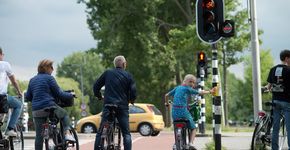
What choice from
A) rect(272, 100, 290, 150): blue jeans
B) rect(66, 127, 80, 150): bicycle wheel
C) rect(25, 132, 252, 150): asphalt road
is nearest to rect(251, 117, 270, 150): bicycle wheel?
rect(272, 100, 290, 150): blue jeans

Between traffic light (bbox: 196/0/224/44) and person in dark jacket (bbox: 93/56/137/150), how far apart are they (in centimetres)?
A: 175

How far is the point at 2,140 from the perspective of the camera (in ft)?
35.5

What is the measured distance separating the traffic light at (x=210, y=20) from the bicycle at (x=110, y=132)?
7.69 ft

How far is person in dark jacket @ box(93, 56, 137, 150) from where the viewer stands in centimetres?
1064

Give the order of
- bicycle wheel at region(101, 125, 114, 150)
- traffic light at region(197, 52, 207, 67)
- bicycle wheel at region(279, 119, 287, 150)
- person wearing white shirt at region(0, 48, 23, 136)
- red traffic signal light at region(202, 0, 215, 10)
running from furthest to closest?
traffic light at region(197, 52, 207, 67) < red traffic signal light at region(202, 0, 215, 10) < bicycle wheel at region(279, 119, 287, 150) < person wearing white shirt at region(0, 48, 23, 136) < bicycle wheel at region(101, 125, 114, 150)

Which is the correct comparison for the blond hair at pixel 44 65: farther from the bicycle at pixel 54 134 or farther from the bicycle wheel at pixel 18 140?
the bicycle wheel at pixel 18 140

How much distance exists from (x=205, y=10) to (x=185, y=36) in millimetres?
24209

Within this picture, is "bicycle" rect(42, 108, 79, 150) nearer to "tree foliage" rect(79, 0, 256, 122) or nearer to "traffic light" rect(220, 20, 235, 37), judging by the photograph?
"traffic light" rect(220, 20, 235, 37)

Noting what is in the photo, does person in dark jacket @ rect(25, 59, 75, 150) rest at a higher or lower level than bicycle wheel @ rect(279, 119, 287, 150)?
higher

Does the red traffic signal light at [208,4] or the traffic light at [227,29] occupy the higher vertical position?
the red traffic signal light at [208,4]

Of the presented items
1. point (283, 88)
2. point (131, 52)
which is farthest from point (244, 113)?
point (283, 88)

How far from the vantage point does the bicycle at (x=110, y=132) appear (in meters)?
10.3

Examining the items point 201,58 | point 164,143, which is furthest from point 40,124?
point 201,58

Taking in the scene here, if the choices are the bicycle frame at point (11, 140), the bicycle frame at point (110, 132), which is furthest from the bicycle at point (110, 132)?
the bicycle frame at point (11, 140)
